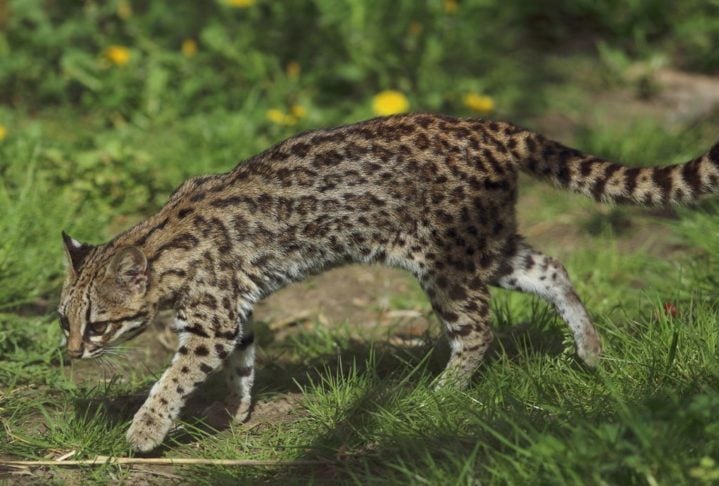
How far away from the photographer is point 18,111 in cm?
989

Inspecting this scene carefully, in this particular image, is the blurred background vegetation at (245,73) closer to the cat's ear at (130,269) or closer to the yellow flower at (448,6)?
the yellow flower at (448,6)

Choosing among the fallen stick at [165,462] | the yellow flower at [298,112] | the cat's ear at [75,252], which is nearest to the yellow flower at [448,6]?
the yellow flower at [298,112]

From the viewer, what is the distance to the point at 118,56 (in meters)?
9.98

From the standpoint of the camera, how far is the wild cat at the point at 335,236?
19.5 ft

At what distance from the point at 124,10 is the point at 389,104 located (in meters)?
2.93

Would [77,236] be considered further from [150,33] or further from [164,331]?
[150,33]

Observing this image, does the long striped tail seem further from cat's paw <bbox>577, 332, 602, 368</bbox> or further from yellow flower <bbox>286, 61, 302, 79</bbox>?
yellow flower <bbox>286, 61, 302, 79</bbox>

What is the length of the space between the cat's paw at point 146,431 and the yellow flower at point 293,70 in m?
4.89

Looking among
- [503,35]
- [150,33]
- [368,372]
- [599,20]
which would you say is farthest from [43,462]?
[599,20]

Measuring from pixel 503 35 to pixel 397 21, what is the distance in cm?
144

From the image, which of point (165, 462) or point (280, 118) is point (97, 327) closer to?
point (165, 462)

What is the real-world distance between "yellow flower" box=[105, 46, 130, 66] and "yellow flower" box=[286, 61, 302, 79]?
137 cm

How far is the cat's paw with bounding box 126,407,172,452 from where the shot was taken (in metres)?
5.68

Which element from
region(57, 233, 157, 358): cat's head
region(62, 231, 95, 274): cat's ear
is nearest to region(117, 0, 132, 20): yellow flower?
region(62, 231, 95, 274): cat's ear
